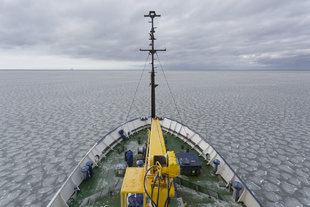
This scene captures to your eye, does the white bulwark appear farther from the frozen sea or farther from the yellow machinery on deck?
the frozen sea

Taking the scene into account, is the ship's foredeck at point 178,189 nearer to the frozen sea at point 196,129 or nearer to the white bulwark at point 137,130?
the white bulwark at point 137,130

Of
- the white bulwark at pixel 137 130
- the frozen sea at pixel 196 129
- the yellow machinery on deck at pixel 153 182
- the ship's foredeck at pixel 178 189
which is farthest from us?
the frozen sea at pixel 196 129

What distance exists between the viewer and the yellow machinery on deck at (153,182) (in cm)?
557

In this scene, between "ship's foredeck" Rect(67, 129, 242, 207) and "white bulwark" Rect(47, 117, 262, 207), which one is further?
"ship's foredeck" Rect(67, 129, 242, 207)

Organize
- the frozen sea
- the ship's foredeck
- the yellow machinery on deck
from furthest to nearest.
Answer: the frozen sea, the ship's foredeck, the yellow machinery on deck

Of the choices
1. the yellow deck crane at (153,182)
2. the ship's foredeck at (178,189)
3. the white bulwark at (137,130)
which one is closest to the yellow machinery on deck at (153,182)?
the yellow deck crane at (153,182)

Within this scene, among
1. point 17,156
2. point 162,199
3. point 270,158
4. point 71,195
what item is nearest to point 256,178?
point 270,158

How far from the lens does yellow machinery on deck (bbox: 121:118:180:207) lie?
5570mm

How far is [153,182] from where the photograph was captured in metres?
6.19

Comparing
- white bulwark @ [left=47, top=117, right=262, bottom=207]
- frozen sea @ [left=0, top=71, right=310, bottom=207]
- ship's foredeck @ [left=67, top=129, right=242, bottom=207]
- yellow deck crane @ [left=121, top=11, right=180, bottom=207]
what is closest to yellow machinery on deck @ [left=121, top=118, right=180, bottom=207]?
yellow deck crane @ [left=121, top=11, right=180, bottom=207]

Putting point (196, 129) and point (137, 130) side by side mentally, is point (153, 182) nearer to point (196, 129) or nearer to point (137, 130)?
point (137, 130)

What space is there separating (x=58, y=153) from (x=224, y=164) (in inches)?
722

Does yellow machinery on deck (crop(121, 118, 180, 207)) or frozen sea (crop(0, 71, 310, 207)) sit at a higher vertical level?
yellow machinery on deck (crop(121, 118, 180, 207))

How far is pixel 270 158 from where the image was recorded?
1788 centimetres
